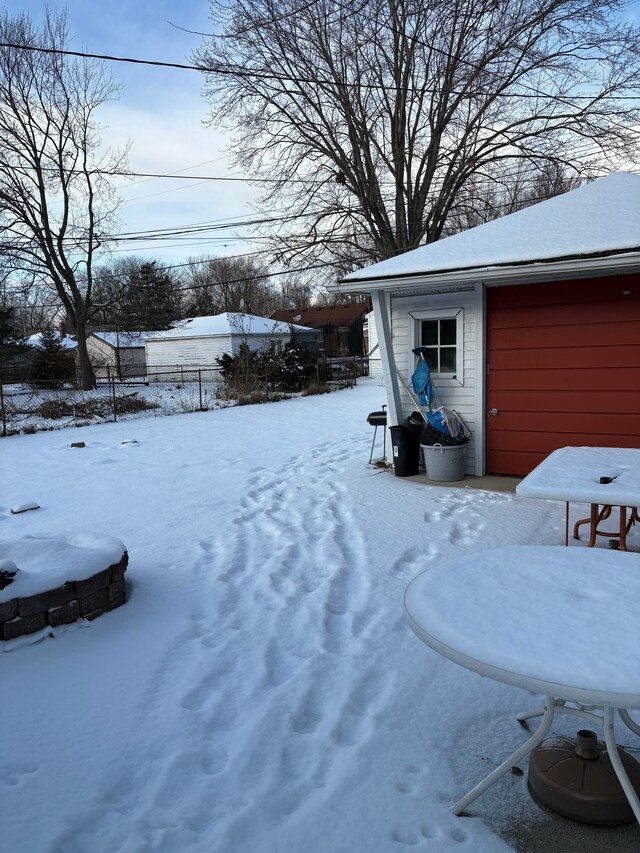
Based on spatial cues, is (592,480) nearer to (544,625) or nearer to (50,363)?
(544,625)

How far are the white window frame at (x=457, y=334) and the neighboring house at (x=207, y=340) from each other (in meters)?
20.8

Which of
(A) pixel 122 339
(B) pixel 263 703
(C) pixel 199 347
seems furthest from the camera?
(A) pixel 122 339

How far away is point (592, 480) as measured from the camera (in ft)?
11.6

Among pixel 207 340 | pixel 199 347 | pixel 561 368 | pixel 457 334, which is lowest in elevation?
pixel 561 368

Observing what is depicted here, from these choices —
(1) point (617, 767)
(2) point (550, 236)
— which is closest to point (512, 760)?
(1) point (617, 767)

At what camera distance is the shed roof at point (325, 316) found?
4585cm

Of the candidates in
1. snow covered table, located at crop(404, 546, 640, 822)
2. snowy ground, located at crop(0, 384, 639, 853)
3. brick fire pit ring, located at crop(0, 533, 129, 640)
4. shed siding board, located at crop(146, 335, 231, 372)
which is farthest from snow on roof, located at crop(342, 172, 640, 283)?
shed siding board, located at crop(146, 335, 231, 372)

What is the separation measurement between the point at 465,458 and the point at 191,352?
972 inches

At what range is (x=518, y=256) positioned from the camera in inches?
237

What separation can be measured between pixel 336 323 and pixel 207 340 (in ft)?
60.2

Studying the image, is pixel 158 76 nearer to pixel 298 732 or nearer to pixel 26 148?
pixel 298 732

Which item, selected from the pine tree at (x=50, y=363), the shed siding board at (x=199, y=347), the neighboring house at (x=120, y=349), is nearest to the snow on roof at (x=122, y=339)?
the neighboring house at (x=120, y=349)

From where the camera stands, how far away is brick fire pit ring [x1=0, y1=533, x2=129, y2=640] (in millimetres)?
3133

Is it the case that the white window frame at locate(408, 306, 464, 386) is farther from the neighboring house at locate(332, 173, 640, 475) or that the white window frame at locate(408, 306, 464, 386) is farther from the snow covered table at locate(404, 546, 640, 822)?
the snow covered table at locate(404, 546, 640, 822)
